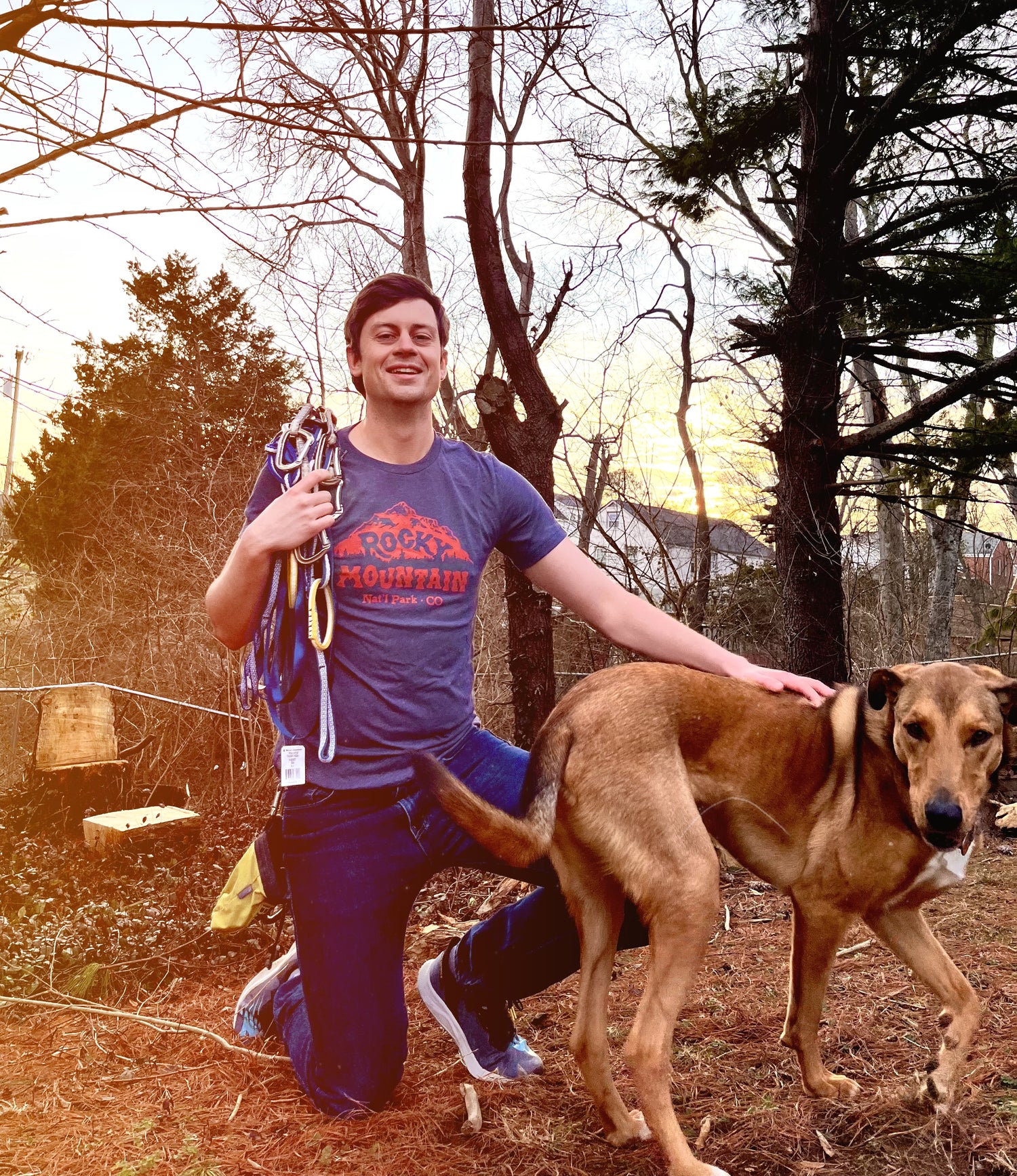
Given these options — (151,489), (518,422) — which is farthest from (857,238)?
(151,489)

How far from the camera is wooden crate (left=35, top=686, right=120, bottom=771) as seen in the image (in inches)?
297

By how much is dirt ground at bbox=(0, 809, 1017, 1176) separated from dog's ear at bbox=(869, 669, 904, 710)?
1.18m

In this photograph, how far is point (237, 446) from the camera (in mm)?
10758

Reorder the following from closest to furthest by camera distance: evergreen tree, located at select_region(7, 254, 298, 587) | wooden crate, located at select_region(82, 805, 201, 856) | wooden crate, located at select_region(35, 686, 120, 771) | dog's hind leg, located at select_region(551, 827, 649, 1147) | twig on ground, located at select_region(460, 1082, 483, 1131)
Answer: dog's hind leg, located at select_region(551, 827, 649, 1147), twig on ground, located at select_region(460, 1082, 483, 1131), wooden crate, located at select_region(82, 805, 201, 856), wooden crate, located at select_region(35, 686, 120, 771), evergreen tree, located at select_region(7, 254, 298, 587)

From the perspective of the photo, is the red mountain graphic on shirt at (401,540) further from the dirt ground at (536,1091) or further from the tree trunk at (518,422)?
the tree trunk at (518,422)

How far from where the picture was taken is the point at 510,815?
8.39ft

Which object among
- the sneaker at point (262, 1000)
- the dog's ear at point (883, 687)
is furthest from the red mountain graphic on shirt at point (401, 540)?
the sneaker at point (262, 1000)

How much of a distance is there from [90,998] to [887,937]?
3.47 metres

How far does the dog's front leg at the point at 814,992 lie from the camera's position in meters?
2.76

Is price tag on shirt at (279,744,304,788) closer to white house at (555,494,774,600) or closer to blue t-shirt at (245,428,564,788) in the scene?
blue t-shirt at (245,428,564,788)

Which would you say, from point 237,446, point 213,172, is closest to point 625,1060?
point 213,172

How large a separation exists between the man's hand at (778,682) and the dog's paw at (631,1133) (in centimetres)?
136

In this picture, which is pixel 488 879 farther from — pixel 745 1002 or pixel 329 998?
pixel 329 998

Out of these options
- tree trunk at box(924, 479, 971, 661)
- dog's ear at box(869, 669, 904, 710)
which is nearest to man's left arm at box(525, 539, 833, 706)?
dog's ear at box(869, 669, 904, 710)
